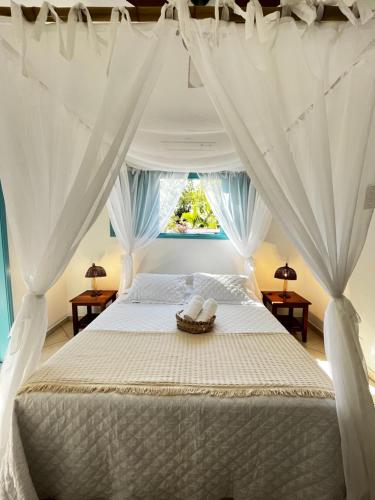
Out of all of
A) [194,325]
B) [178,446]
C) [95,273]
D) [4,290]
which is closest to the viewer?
[178,446]

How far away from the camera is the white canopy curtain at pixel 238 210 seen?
323 centimetres

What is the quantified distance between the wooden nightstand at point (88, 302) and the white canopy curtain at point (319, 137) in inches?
96.4

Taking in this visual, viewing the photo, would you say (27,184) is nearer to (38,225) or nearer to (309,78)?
(38,225)

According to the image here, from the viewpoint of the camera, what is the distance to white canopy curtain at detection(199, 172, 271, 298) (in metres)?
3.23

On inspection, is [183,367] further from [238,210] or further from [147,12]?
[238,210]

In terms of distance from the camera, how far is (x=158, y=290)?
293cm

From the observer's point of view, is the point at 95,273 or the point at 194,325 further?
the point at 95,273

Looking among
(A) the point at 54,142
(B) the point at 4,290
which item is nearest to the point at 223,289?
(A) the point at 54,142

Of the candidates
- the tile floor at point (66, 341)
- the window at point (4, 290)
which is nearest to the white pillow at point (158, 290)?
the tile floor at point (66, 341)

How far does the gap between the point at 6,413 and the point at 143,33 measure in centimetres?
180

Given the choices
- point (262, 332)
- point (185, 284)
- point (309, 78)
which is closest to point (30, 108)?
point (309, 78)

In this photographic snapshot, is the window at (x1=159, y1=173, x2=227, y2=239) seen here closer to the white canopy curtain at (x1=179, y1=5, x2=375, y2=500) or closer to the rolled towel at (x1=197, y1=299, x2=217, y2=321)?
the rolled towel at (x1=197, y1=299, x2=217, y2=321)

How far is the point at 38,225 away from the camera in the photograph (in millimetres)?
1294

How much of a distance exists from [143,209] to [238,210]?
114 cm
